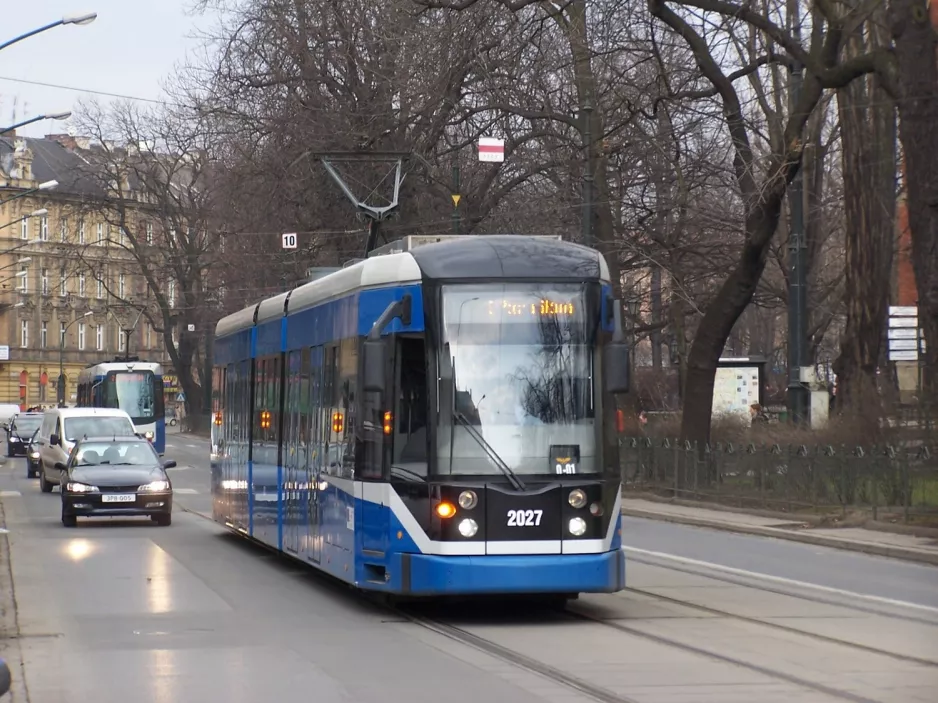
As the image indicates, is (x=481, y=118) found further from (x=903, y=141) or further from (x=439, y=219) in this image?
(x=903, y=141)

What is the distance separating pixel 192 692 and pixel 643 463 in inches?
984

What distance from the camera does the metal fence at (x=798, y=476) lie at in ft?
78.8

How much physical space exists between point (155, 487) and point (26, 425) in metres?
39.9

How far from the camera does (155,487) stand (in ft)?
85.9

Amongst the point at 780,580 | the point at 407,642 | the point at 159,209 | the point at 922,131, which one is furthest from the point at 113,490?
the point at 159,209

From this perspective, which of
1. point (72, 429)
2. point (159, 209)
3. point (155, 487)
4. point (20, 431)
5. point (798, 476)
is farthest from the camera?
point (159, 209)

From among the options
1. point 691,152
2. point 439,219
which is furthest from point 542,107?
point 439,219

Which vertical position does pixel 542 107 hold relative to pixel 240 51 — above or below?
below

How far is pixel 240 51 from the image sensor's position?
39.7 metres

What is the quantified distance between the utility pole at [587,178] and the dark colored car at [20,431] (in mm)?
36541

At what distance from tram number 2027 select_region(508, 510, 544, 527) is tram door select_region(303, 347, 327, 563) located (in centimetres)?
304

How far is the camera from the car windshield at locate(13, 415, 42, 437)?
6350cm

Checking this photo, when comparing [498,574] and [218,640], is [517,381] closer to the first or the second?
[498,574]

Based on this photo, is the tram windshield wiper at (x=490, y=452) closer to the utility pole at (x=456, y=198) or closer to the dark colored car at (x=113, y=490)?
Result: the dark colored car at (x=113, y=490)
